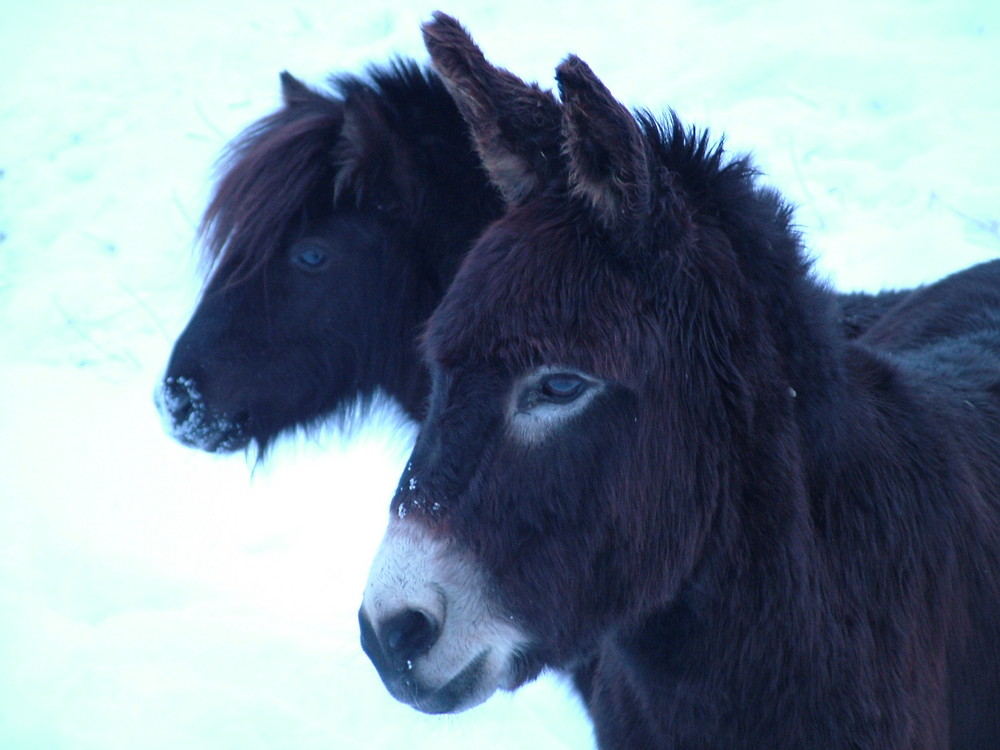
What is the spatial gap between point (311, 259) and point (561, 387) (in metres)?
2.00

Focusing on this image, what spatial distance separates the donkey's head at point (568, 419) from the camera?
1.89m

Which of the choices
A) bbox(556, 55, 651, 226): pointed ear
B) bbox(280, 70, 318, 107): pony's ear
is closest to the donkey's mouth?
bbox(556, 55, 651, 226): pointed ear

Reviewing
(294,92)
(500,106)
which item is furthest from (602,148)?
(294,92)

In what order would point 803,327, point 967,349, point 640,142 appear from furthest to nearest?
point 967,349 < point 803,327 < point 640,142

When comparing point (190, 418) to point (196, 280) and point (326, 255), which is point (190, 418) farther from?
point (196, 280)

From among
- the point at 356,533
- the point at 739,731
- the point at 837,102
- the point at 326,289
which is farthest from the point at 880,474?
the point at 837,102

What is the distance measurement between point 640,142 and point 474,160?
1.79m

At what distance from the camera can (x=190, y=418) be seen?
363cm

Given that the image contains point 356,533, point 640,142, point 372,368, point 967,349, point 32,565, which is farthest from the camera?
point 356,533

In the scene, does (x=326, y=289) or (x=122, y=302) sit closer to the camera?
(x=326, y=289)

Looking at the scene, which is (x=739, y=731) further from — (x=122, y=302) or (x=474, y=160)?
(x=122, y=302)

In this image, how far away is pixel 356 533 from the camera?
5.11 meters

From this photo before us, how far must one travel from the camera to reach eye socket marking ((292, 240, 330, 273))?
3.64m

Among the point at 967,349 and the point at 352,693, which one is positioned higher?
the point at 967,349
